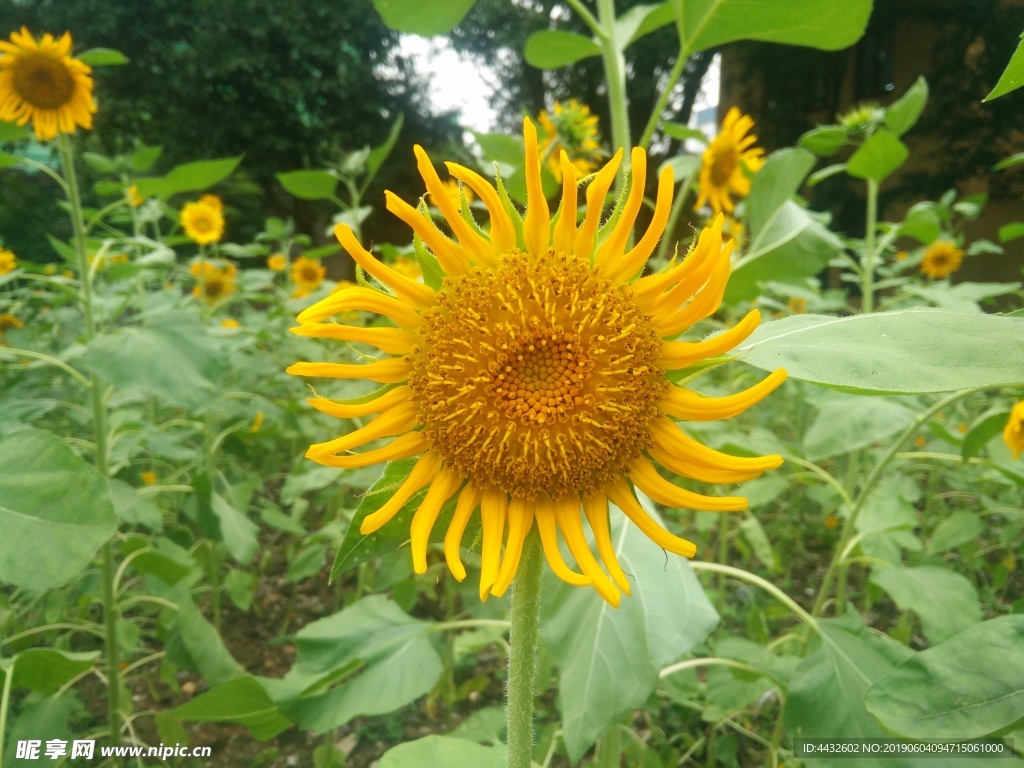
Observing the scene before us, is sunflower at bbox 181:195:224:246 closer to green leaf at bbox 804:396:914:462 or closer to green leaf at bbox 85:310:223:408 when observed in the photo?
green leaf at bbox 85:310:223:408

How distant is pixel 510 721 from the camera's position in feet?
2.16

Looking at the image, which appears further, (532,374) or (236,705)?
(236,705)

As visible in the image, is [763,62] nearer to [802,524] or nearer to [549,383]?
[802,524]

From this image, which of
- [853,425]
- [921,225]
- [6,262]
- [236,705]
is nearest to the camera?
[236,705]

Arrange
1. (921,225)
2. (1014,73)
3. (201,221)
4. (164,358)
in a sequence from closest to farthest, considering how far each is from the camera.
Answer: (1014,73) < (164,358) < (921,225) < (201,221)

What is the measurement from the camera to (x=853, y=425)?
1.27 m

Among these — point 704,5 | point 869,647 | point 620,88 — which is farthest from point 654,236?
point 869,647

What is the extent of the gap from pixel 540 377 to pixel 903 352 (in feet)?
1.07

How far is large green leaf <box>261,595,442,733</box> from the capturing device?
3.21 ft

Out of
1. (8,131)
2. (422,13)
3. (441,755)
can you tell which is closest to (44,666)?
(441,755)

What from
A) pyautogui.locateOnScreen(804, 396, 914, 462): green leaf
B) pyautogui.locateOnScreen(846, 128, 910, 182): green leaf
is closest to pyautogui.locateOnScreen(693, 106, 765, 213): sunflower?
pyautogui.locateOnScreen(846, 128, 910, 182): green leaf

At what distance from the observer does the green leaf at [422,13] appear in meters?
1.04

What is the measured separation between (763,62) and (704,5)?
928 cm

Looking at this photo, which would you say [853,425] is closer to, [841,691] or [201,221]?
[841,691]
